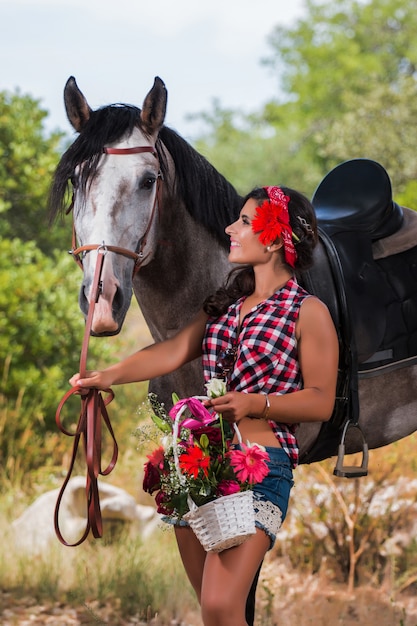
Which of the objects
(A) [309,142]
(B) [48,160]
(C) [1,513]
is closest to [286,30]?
(A) [309,142]

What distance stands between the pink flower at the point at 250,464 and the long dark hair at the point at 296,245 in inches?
22.2

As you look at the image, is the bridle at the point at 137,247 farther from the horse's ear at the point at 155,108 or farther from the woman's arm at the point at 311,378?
the woman's arm at the point at 311,378

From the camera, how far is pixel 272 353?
7.98ft

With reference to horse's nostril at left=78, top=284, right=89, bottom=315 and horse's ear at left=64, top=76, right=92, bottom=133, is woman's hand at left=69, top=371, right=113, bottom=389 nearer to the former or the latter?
horse's nostril at left=78, top=284, right=89, bottom=315

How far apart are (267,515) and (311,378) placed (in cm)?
40

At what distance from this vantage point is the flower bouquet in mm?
2201

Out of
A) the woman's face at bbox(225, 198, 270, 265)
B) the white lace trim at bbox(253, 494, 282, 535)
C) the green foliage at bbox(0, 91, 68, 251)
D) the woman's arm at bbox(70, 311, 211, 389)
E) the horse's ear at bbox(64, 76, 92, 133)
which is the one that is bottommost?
the white lace trim at bbox(253, 494, 282, 535)

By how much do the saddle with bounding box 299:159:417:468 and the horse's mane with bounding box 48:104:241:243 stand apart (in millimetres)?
384

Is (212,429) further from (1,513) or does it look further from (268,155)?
(268,155)

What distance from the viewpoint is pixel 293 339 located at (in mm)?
2451

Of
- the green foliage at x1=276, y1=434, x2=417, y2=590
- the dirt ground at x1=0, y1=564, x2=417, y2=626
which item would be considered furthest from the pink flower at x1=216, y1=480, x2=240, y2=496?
the green foliage at x1=276, y1=434, x2=417, y2=590

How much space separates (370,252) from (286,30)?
31496 millimetres

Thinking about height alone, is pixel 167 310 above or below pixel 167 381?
above

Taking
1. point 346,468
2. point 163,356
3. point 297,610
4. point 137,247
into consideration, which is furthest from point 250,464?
point 297,610
